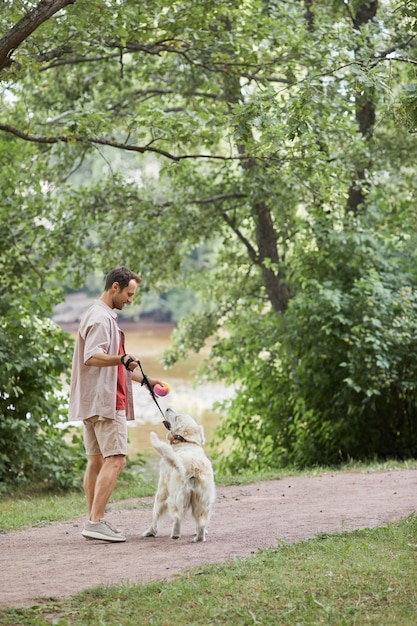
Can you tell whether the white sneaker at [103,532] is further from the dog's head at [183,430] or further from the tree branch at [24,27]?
the tree branch at [24,27]

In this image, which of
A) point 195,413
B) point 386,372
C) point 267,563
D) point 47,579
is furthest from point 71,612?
point 195,413

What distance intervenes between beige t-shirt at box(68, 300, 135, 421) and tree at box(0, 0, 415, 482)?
232 centimetres

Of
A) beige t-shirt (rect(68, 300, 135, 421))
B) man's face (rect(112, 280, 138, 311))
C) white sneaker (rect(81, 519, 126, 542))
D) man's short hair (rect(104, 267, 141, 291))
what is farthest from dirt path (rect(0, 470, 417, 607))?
man's short hair (rect(104, 267, 141, 291))

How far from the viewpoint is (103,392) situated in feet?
21.6

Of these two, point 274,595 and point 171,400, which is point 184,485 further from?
point 171,400

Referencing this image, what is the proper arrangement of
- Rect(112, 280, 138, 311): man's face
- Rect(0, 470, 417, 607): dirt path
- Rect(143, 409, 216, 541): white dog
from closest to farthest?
Rect(0, 470, 417, 607): dirt path < Rect(143, 409, 216, 541): white dog < Rect(112, 280, 138, 311): man's face

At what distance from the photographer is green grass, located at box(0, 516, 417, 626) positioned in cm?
459

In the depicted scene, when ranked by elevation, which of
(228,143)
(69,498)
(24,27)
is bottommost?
(69,498)

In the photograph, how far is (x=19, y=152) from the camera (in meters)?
12.7

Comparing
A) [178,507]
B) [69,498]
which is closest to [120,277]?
[178,507]

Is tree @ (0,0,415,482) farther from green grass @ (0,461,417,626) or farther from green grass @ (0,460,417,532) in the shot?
green grass @ (0,461,417,626)

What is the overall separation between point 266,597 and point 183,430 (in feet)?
6.96

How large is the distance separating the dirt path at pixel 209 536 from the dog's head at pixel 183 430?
755mm

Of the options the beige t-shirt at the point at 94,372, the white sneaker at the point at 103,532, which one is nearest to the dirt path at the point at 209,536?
the white sneaker at the point at 103,532
